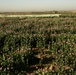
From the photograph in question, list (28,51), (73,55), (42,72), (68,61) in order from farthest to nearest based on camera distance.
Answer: (28,51), (73,55), (68,61), (42,72)

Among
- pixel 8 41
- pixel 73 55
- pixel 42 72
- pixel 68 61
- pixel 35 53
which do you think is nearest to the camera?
pixel 42 72

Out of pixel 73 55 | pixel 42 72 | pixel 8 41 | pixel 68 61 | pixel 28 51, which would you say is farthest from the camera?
pixel 8 41

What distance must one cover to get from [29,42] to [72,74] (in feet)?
18.9

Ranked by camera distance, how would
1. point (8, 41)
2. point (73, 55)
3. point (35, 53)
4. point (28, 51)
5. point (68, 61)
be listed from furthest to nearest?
1. point (8, 41)
2. point (35, 53)
3. point (28, 51)
4. point (73, 55)
5. point (68, 61)

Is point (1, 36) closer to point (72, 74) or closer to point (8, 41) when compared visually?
point (8, 41)

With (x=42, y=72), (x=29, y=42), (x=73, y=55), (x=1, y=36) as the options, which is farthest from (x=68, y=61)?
(x=1, y=36)

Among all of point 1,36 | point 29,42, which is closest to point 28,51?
point 29,42

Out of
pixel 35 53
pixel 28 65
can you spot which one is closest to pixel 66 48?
pixel 35 53

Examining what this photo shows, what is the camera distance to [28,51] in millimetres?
11336

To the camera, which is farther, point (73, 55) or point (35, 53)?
point (35, 53)

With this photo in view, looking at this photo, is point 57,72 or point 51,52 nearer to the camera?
point 57,72

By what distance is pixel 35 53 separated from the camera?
12227mm

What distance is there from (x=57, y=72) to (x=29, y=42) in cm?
543

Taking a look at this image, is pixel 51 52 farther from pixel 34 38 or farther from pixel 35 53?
pixel 34 38
